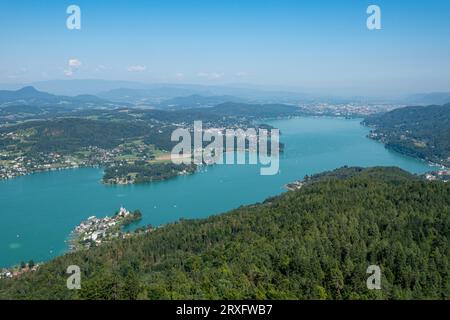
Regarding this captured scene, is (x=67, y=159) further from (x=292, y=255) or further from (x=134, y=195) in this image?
(x=292, y=255)

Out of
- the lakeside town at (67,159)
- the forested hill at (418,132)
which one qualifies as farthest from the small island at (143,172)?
the forested hill at (418,132)

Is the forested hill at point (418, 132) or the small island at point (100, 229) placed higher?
the forested hill at point (418, 132)

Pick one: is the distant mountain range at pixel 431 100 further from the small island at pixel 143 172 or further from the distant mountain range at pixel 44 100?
the small island at pixel 143 172

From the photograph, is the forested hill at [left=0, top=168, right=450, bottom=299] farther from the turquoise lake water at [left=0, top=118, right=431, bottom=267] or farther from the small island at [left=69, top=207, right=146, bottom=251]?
the turquoise lake water at [left=0, top=118, right=431, bottom=267]

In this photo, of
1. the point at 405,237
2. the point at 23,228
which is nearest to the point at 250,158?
the point at 23,228

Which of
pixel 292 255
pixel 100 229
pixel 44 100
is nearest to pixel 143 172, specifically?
pixel 100 229

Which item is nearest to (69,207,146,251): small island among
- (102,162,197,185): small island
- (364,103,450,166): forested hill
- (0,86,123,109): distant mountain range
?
(102,162,197,185): small island
